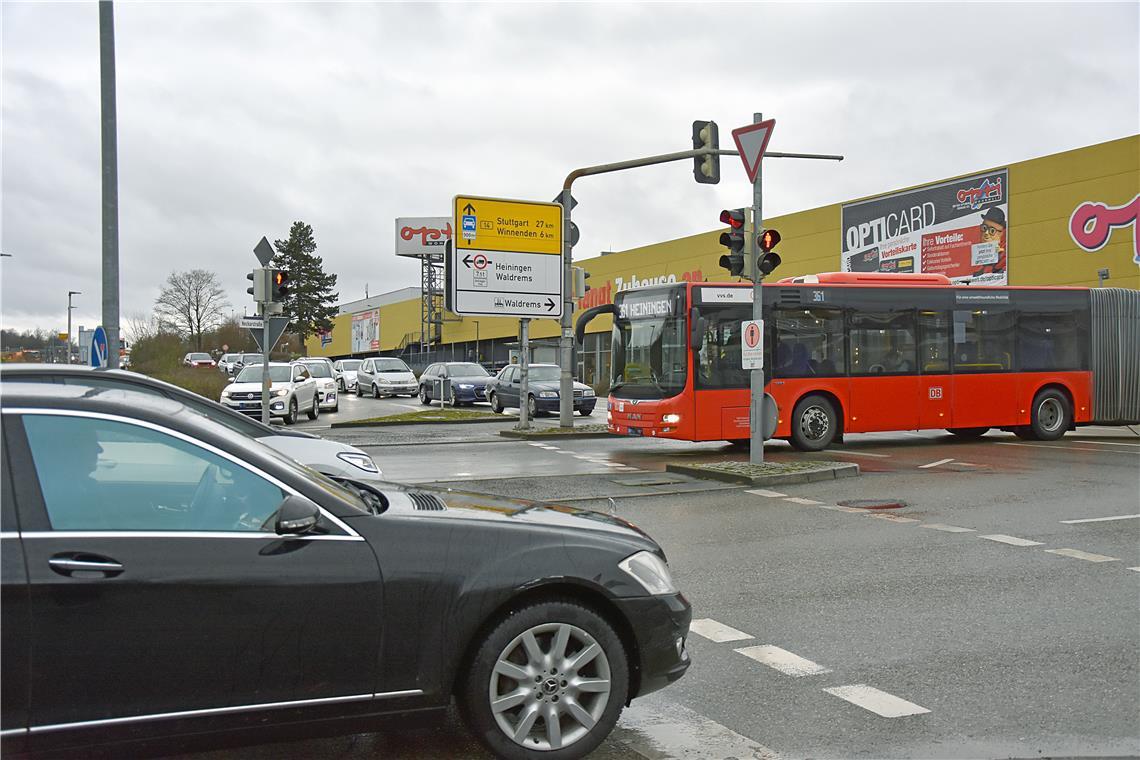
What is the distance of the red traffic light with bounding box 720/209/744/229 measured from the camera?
13.3m

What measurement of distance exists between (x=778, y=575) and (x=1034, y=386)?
14.1 meters

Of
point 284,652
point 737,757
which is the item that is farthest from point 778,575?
point 284,652

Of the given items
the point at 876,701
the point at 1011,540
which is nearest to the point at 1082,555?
the point at 1011,540

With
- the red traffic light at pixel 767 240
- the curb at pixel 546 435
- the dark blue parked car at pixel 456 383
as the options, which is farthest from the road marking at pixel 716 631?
the dark blue parked car at pixel 456 383

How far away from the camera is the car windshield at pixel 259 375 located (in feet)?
85.5

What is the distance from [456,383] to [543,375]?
473cm

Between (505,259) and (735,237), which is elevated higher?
(505,259)

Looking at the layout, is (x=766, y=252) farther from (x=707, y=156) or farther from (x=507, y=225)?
(x=507, y=225)

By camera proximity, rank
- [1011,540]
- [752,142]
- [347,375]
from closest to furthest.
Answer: [1011,540]
[752,142]
[347,375]

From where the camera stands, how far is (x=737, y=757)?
396 centimetres

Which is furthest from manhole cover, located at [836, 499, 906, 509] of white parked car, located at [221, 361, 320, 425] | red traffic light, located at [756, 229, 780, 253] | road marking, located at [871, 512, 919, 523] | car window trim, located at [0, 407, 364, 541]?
white parked car, located at [221, 361, 320, 425]

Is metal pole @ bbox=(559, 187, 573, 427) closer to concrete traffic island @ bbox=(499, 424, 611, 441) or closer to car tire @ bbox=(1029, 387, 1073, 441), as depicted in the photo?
concrete traffic island @ bbox=(499, 424, 611, 441)

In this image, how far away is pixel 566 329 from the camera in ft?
72.6

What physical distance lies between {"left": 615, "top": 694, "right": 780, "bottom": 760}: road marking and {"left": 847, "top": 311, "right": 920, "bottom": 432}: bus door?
13898mm
